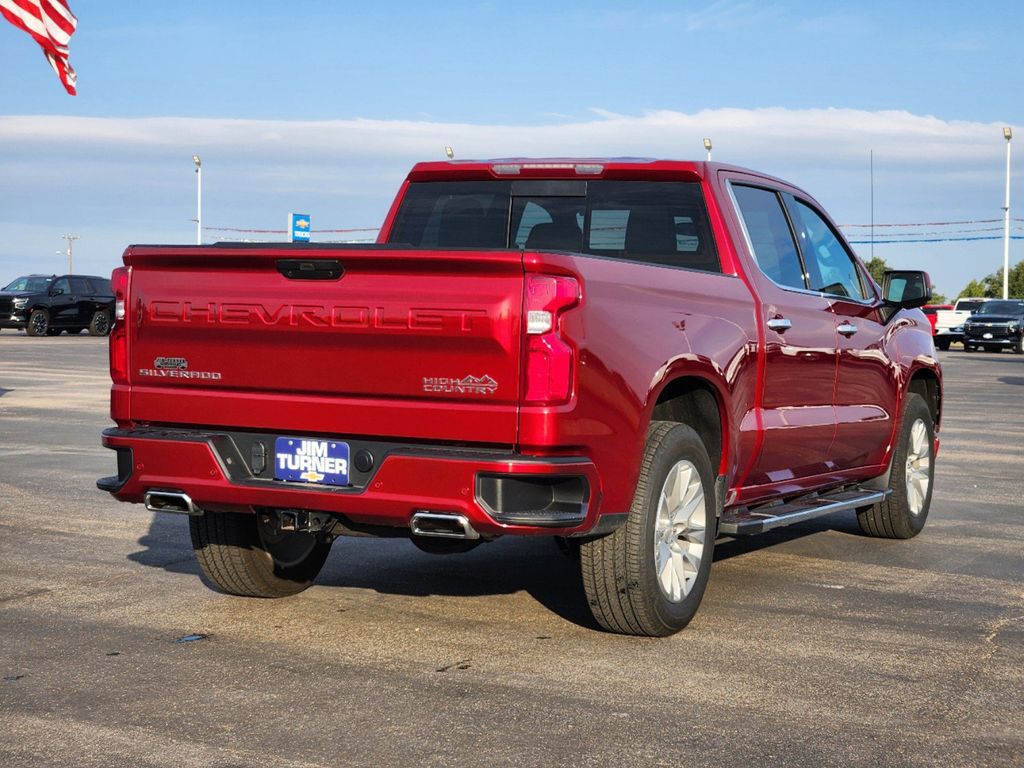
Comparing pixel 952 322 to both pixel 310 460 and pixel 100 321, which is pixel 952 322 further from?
pixel 310 460

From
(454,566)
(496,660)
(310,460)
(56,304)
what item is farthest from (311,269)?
(56,304)

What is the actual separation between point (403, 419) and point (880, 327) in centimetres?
394

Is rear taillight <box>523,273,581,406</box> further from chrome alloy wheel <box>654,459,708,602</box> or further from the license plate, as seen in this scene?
chrome alloy wheel <box>654,459,708,602</box>

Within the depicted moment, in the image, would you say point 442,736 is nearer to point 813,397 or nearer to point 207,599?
point 207,599

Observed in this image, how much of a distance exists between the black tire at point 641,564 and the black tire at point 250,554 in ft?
4.63

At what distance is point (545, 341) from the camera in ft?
17.5

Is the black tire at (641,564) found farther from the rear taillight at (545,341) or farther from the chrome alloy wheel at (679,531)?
the rear taillight at (545,341)

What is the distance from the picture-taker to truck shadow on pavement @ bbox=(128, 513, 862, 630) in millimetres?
7137

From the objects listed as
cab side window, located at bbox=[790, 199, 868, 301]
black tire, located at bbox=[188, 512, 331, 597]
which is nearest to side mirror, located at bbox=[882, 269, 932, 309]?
cab side window, located at bbox=[790, 199, 868, 301]

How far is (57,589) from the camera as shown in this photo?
23.1 feet

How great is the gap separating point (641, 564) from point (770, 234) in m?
2.34

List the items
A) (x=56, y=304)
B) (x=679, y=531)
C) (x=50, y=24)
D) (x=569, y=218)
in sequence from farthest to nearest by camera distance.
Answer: (x=56, y=304), (x=50, y=24), (x=569, y=218), (x=679, y=531)

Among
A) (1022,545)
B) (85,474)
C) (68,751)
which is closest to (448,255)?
(68,751)

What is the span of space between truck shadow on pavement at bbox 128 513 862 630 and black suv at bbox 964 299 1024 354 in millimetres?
41770
